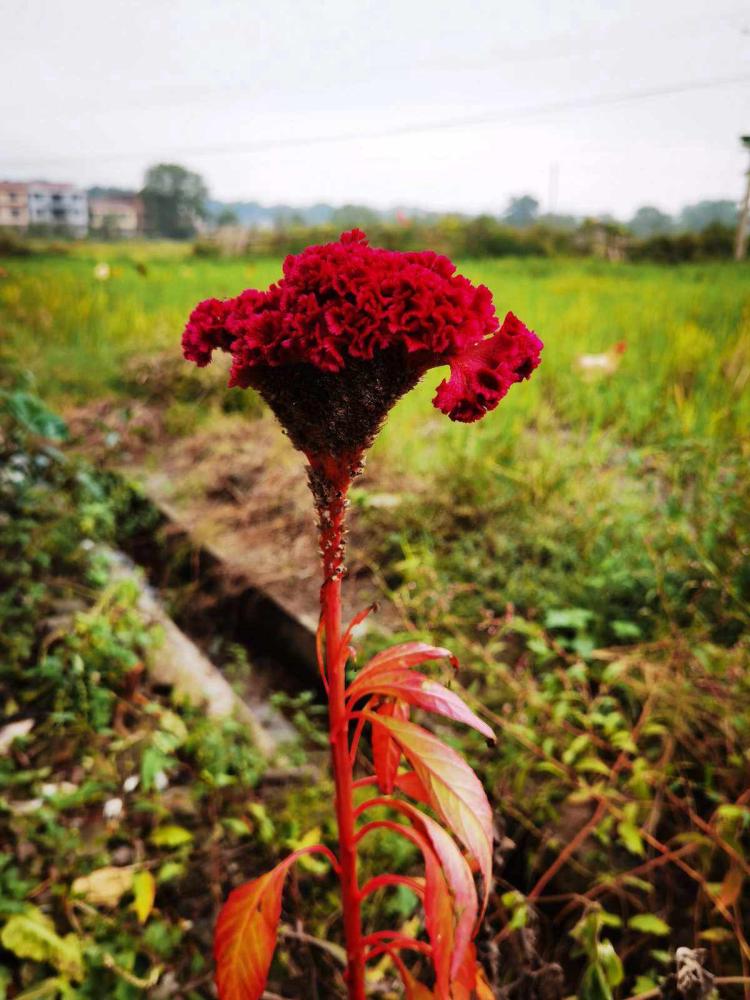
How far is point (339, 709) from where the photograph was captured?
736mm

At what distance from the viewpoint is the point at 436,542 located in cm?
221

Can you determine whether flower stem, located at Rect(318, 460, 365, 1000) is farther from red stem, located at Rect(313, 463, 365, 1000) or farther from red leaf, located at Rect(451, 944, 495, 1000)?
red leaf, located at Rect(451, 944, 495, 1000)

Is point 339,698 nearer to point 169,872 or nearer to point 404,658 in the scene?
point 404,658

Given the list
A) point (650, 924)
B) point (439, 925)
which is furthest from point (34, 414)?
point (650, 924)

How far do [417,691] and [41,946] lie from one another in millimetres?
938

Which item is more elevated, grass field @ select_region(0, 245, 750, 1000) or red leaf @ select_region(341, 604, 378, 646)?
red leaf @ select_region(341, 604, 378, 646)

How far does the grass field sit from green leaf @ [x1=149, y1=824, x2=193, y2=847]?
0.27 metres

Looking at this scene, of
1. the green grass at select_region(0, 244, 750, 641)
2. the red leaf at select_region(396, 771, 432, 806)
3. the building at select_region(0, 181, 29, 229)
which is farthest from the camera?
the building at select_region(0, 181, 29, 229)

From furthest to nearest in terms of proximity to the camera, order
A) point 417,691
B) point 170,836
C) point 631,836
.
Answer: point 170,836 → point 631,836 → point 417,691

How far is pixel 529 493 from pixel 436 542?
40 centimetres

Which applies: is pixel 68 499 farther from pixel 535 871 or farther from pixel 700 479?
pixel 700 479

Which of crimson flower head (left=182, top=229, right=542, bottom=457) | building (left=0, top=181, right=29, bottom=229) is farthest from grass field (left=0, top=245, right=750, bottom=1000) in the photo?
building (left=0, top=181, right=29, bottom=229)

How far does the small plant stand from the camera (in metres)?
0.57

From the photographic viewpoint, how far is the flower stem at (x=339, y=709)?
69 centimetres
